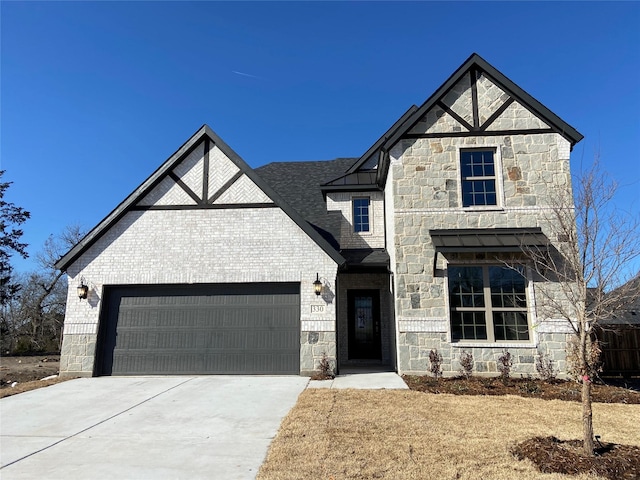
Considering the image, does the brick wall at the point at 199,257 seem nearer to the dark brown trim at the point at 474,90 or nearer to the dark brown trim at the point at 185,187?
the dark brown trim at the point at 185,187

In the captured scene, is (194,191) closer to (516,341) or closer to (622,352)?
(516,341)

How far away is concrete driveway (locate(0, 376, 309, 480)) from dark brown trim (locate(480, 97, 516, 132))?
861 cm

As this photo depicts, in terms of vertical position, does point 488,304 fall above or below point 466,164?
below

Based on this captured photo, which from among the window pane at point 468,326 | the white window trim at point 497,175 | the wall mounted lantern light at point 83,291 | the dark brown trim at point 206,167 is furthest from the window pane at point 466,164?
the wall mounted lantern light at point 83,291

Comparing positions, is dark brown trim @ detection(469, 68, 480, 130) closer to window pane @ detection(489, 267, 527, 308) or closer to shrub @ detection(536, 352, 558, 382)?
window pane @ detection(489, 267, 527, 308)

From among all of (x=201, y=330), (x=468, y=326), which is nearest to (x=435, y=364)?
(x=468, y=326)

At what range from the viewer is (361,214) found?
14.9 metres

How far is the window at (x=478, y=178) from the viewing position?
1130 cm

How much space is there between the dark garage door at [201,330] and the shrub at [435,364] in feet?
11.7

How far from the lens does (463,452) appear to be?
494 centimetres

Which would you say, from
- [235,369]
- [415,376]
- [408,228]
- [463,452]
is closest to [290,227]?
[408,228]

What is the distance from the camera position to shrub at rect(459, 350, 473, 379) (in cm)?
1018

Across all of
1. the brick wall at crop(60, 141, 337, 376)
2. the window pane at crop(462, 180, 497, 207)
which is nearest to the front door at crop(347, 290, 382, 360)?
the brick wall at crop(60, 141, 337, 376)

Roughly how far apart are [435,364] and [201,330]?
6466mm
